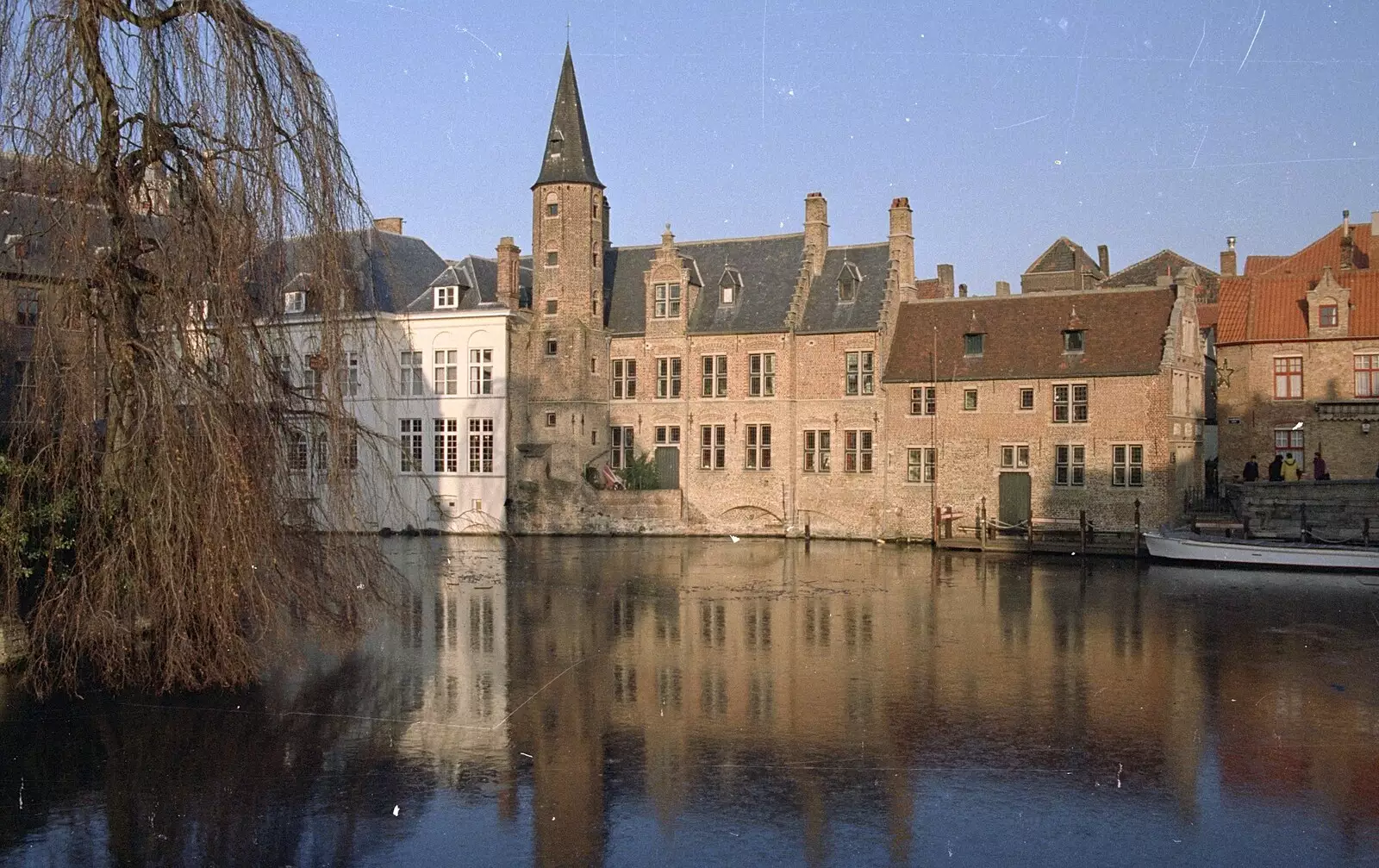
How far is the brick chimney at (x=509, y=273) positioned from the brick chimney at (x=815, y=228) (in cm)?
948

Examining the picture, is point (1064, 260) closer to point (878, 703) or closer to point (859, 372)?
point (859, 372)

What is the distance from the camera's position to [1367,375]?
3528 centimetres

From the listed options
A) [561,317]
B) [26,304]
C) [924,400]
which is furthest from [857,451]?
[26,304]

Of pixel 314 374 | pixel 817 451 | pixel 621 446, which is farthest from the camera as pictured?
pixel 621 446

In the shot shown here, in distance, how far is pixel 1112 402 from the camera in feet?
112

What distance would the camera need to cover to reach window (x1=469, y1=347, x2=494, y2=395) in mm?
38625

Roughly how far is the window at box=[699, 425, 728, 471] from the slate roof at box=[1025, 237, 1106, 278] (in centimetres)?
1748

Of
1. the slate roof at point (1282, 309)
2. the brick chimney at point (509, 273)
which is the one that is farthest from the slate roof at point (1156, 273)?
the brick chimney at point (509, 273)

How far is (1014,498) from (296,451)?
25651mm

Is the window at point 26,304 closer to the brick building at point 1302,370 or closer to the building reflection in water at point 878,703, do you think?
the building reflection in water at point 878,703

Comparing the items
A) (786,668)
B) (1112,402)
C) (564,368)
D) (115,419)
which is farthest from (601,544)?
(115,419)

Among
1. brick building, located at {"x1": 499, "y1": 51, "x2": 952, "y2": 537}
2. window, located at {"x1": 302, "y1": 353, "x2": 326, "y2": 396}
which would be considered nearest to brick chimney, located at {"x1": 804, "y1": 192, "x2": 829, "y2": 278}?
brick building, located at {"x1": 499, "y1": 51, "x2": 952, "y2": 537}

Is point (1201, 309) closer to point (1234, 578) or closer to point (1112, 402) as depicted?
point (1112, 402)

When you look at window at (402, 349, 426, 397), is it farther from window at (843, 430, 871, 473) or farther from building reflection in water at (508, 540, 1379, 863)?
building reflection in water at (508, 540, 1379, 863)
